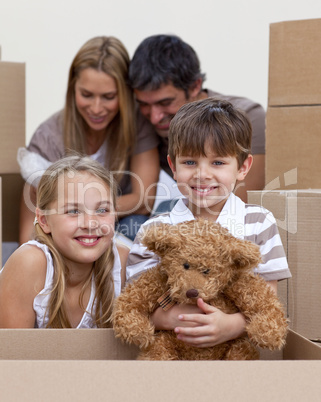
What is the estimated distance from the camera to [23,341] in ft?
2.72

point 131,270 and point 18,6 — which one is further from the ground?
point 18,6

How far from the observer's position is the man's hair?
1623mm

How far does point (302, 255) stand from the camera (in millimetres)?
1061

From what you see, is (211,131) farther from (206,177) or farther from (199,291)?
(199,291)

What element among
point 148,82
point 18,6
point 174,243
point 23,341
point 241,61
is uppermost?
point 18,6

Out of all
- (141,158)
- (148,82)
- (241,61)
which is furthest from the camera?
(241,61)

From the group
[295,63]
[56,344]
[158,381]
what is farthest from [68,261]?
[295,63]

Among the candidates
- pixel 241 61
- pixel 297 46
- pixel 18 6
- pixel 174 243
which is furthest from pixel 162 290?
pixel 18 6

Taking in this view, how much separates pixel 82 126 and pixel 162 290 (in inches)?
38.3

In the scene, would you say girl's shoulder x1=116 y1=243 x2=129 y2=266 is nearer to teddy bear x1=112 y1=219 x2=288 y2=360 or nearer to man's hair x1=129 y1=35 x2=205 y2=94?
teddy bear x1=112 y1=219 x2=288 y2=360

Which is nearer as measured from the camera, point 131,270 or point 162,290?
point 162,290

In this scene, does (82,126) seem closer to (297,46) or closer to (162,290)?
(297,46)

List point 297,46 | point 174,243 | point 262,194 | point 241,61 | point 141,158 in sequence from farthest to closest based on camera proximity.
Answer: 1. point 241,61
2. point 141,158
3. point 297,46
4. point 262,194
5. point 174,243

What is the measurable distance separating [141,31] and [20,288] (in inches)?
56.6
